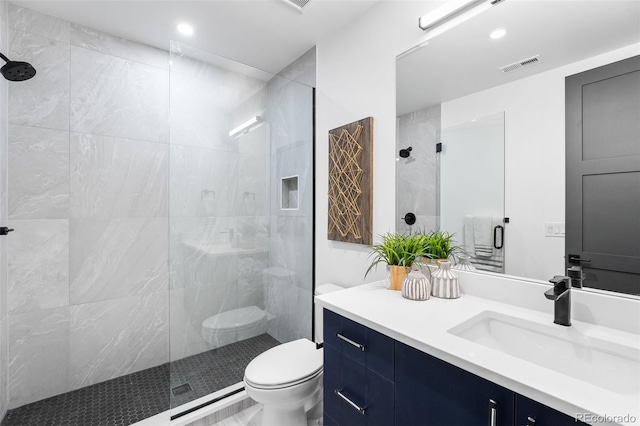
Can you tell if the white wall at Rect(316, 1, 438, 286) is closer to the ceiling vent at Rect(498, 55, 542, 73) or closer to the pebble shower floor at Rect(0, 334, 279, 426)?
the ceiling vent at Rect(498, 55, 542, 73)

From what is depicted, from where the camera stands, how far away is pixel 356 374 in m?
1.11

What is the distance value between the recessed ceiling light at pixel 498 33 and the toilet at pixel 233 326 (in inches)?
81.4

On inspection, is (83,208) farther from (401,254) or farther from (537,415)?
(537,415)

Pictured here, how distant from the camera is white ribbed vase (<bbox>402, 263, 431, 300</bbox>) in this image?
4.19 feet

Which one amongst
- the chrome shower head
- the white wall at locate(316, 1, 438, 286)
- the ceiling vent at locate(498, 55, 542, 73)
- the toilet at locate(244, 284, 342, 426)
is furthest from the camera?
the white wall at locate(316, 1, 438, 286)

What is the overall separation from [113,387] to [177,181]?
1617 millimetres

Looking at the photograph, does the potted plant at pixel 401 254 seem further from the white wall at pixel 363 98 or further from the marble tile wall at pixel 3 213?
the marble tile wall at pixel 3 213

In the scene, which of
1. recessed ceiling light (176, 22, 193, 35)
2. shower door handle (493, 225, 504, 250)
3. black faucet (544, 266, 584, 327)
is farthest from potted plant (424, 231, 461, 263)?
recessed ceiling light (176, 22, 193, 35)

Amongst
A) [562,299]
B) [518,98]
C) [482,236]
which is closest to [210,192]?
[482,236]

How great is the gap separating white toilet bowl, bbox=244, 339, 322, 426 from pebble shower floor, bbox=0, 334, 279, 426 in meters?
0.40

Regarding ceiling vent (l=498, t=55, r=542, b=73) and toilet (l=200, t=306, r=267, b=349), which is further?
toilet (l=200, t=306, r=267, b=349)

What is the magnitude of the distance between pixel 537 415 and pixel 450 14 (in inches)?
63.8

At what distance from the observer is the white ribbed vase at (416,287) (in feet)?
4.19

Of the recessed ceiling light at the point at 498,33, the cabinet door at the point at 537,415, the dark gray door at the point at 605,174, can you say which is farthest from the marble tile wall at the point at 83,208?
the dark gray door at the point at 605,174
